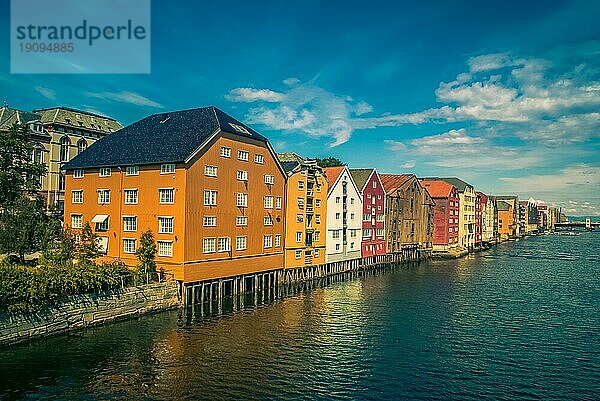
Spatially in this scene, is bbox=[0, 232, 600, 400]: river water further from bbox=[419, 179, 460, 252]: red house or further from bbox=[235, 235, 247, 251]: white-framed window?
bbox=[419, 179, 460, 252]: red house

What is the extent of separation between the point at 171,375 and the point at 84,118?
7136 cm

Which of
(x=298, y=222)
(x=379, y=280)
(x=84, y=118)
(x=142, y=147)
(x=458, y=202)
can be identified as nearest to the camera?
(x=142, y=147)

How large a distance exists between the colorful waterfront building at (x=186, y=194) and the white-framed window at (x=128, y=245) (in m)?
0.10

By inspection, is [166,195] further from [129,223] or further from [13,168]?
[13,168]

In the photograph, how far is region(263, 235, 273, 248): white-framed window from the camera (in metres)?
54.7

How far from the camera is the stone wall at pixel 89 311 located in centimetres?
3098

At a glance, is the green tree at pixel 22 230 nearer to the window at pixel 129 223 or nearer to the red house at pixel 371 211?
the window at pixel 129 223

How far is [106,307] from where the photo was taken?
37.0m

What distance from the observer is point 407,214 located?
3659 inches

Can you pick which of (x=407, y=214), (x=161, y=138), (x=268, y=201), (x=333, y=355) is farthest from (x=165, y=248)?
(x=407, y=214)

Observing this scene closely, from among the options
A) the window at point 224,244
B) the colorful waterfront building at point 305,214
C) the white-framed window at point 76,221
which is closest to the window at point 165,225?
the window at point 224,244

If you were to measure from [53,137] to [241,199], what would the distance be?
147ft

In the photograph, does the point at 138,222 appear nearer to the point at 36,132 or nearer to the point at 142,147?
the point at 142,147

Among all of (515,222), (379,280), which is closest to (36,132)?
(379,280)
